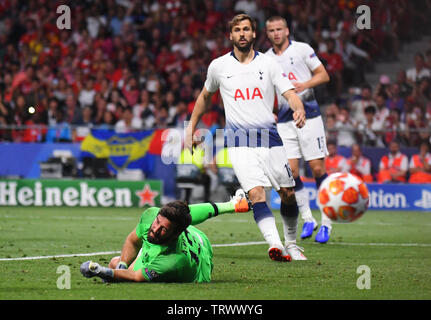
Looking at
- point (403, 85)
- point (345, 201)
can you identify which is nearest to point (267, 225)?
point (345, 201)

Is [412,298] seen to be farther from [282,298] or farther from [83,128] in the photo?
[83,128]

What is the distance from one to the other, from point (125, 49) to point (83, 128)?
17.8 ft

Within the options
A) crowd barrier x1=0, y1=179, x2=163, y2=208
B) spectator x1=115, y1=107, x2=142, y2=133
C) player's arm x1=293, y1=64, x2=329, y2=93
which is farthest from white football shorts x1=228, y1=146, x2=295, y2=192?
spectator x1=115, y1=107, x2=142, y2=133

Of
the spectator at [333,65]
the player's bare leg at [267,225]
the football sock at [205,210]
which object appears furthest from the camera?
the spectator at [333,65]

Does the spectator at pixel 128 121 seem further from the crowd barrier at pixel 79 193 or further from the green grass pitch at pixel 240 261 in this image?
the green grass pitch at pixel 240 261

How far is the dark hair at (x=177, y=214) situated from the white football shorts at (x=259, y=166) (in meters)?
1.96

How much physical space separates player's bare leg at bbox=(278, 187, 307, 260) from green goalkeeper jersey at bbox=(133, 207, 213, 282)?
6.56ft

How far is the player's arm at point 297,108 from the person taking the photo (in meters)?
8.11

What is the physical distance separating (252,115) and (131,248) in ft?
7.13

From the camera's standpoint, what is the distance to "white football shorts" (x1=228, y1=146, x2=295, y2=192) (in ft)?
28.9

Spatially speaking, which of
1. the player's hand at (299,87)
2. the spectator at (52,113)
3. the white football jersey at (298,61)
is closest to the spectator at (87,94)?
the spectator at (52,113)

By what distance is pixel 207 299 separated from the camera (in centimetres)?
627

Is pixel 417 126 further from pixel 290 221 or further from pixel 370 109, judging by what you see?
pixel 290 221

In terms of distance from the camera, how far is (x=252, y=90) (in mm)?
8883
